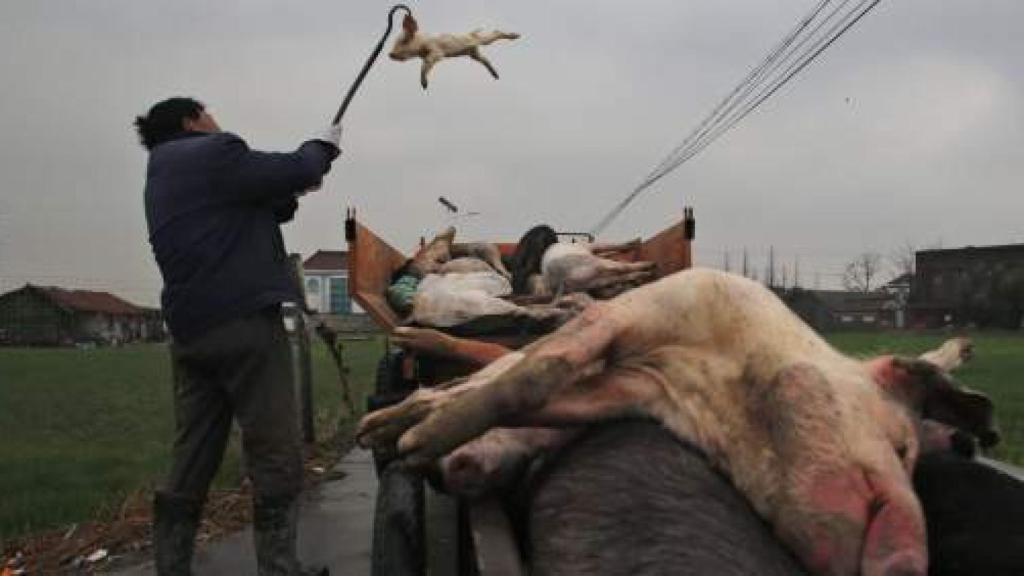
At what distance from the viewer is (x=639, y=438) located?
9.77 feet

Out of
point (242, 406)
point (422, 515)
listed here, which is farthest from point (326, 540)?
point (422, 515)

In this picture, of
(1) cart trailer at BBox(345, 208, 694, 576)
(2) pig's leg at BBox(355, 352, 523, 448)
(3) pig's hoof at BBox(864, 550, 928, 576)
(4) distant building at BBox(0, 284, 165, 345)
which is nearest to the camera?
(3) pig's hoof at BBox(864, 550, 928, 576)

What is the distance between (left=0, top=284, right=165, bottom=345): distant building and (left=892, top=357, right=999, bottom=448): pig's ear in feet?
241

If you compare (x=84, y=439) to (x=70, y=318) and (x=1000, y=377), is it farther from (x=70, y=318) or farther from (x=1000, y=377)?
(x=70, y=318)

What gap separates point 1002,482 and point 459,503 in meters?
1.63

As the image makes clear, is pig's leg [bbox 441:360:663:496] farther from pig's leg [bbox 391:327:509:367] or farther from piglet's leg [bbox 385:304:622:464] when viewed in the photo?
pig's leg [bbox 391:327:509:367]

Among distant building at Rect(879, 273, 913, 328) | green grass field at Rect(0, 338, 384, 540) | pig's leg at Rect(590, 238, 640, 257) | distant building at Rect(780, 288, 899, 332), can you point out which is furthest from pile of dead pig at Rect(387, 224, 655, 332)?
distant building at Rect(879, 273, 913, 328)

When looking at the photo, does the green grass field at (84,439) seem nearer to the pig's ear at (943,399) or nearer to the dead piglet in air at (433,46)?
the dead piglet in air at (433,46)

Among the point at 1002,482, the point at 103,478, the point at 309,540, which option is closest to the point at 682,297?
the point at 1002,482

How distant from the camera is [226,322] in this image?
4629mm

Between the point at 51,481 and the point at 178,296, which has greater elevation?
the point at 178,296

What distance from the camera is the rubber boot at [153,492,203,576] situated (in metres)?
4.76

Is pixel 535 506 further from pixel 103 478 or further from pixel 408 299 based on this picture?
pixel 103 478

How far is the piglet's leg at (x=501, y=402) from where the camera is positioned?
292 centimetres
